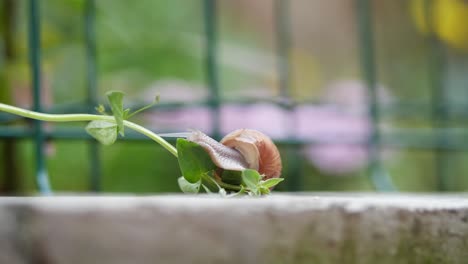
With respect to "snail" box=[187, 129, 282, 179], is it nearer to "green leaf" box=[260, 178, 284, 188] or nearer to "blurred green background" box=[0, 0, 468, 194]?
"green leaf" box=[260, 178, 284, 188]

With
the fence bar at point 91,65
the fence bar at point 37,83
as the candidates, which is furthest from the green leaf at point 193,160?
the fence bar at point 91,65

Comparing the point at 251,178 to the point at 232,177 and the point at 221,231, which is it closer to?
the point at 232,177

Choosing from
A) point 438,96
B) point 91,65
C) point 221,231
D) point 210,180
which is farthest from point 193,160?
point 438,96

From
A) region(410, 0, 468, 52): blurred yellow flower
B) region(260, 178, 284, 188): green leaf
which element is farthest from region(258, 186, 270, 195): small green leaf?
region(410, 0, 468, 52): blurred yellow flower

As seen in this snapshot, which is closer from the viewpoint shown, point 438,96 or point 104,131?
point 104,131

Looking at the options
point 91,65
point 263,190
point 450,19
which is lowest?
point 263,190

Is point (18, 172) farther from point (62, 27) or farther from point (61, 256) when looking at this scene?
point (61, 256)

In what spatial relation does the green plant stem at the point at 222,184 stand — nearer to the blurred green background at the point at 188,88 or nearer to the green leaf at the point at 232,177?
the green leaf at the point at 232,177
